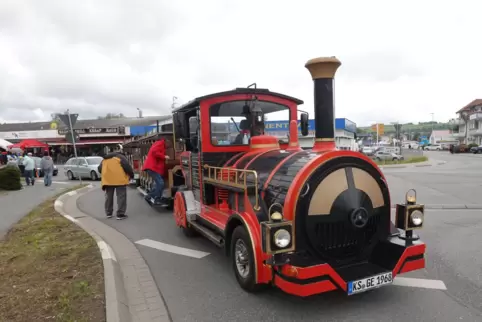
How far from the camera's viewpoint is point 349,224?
351cm

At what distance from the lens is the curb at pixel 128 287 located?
335cm

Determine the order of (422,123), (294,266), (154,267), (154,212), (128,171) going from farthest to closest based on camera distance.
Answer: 1. (422,123)
2. (154,212)
3. (128,171)
4. (154,267)
5. (294,266)

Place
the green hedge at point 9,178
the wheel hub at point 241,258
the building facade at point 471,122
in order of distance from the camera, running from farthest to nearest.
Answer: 1. the building facade at point 471,122
2. the green hedge at point 9,178
3. the wheel hub at point 241,258

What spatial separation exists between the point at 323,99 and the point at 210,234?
7.81 feet

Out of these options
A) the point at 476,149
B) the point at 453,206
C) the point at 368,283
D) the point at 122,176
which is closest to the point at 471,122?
the point at 476,149

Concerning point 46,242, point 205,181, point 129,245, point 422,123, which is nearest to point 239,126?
point 205,181

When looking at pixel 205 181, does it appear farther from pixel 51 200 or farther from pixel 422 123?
pixel 422 123

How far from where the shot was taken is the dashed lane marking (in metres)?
3.88

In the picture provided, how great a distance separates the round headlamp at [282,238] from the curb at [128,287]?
1334mm

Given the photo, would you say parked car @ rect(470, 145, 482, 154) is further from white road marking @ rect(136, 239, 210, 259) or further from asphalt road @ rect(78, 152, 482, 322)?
white road marking @ rect(136, 239, 210, 259)

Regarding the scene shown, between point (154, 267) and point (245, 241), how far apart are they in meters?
1.78

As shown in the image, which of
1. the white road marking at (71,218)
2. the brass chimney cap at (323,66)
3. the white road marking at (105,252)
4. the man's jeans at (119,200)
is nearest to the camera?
the brass chimney cap at (323,66)

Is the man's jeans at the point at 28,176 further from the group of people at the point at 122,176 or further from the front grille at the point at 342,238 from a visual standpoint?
the front grille at the point at 342,238

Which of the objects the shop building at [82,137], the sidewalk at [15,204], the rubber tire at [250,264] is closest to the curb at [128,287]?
the rubber tire at [250,264]
